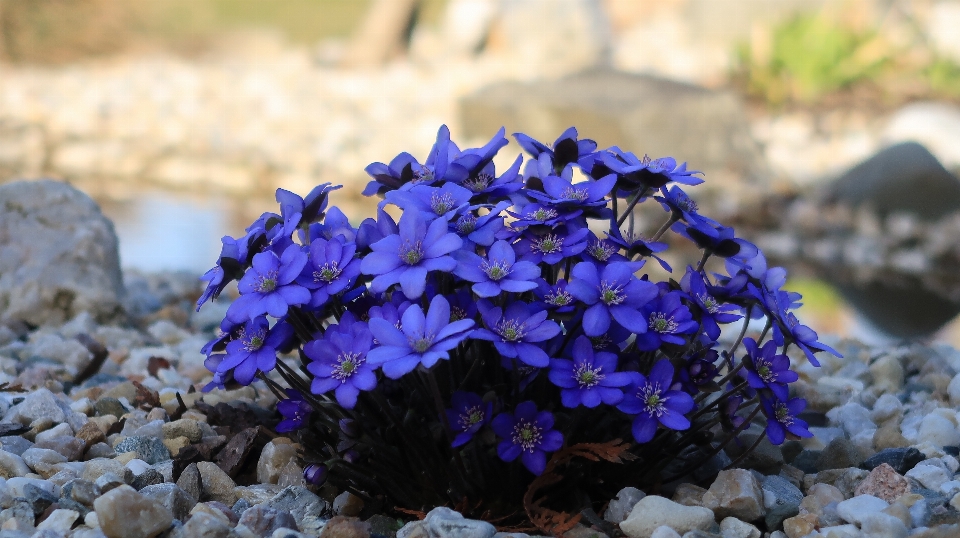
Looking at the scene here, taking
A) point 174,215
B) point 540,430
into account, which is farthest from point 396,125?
point 540,430

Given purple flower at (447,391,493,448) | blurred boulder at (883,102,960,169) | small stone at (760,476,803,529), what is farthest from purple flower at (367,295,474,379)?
blurred boulder at (883,102,960,169)

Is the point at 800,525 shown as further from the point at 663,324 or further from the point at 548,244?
the point at 548,244

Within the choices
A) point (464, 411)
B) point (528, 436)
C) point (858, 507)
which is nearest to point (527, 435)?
point (528, 436)

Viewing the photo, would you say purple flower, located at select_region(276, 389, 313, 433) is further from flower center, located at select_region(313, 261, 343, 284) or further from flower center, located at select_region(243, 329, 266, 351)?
flower center, located at select_region(313, 261, 343, 284)

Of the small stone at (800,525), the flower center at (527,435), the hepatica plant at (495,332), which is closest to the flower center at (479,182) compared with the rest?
the hepatica plant at (495,332)

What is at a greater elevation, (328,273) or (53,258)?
(53,258)

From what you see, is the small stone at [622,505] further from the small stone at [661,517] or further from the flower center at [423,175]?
the flower center at [423,175]
